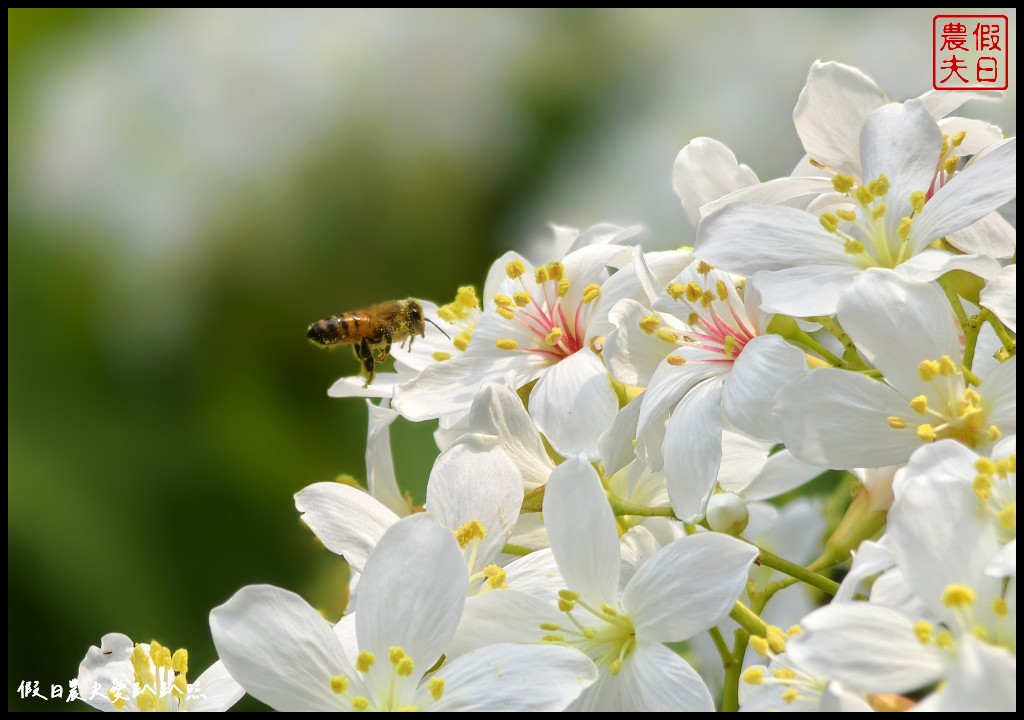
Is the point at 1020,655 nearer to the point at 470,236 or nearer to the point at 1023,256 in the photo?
the point at 1023,256

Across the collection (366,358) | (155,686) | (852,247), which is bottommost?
(155,686)

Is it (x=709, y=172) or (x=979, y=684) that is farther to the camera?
(x=709, y=172)

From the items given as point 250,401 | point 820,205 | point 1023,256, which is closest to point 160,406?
point 250,401

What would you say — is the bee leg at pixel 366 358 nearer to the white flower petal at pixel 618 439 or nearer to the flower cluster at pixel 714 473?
the flower cluster at pixel 714 473

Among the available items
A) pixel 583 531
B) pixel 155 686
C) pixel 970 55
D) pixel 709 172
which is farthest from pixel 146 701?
pixel 970 55

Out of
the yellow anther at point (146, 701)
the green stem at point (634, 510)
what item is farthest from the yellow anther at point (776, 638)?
the yellow anther at point (146, 701)

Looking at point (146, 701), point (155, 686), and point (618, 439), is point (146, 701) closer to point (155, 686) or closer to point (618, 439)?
point (155, 686)
